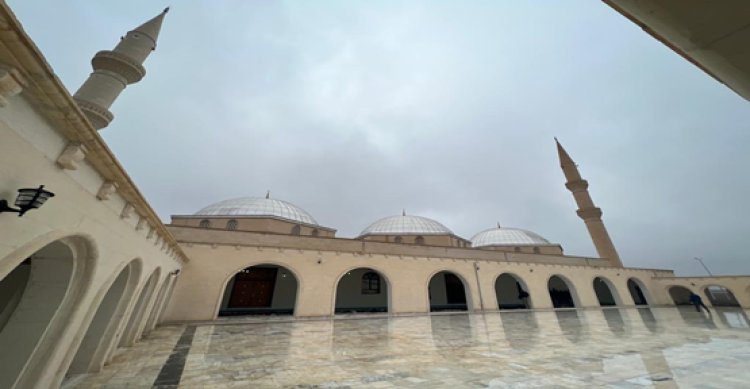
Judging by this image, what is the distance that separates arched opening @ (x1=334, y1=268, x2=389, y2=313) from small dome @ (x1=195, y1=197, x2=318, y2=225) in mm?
6068

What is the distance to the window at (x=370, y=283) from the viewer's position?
19281 millimetres

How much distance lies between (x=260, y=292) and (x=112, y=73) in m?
12.8

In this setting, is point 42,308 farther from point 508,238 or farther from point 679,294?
point 679,294

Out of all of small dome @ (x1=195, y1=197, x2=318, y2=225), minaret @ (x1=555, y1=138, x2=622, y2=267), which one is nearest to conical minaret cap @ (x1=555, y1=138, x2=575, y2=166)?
minaret @ (x1=555, y1=138, x2=622, y2=267)

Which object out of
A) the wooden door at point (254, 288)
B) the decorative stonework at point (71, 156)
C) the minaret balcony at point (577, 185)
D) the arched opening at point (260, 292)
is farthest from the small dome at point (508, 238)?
the decorative stonework at point (71, 156)

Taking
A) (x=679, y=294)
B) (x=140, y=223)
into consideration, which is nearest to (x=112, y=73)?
(x=140, y=223)

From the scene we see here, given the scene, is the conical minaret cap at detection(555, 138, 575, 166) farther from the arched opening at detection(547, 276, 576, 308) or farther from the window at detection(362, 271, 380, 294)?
the window at detection(362, 271, 380, 294)

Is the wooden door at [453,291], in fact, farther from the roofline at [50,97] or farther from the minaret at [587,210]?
the roofline at [50,97]

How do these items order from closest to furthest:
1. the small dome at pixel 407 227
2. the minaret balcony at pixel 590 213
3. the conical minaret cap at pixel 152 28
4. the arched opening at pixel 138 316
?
the arched opening at pixel 138 316 < the conical minaret cap at pixel 152 28 < the minaret balcony at pixel 590 213 < the small dome at pixel 407 227

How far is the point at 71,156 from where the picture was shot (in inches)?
104

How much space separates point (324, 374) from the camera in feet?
14.7

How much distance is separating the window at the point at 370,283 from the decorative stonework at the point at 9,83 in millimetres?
18652

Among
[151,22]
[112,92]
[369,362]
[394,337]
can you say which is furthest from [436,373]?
[151,22]

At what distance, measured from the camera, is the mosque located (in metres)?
2.31
